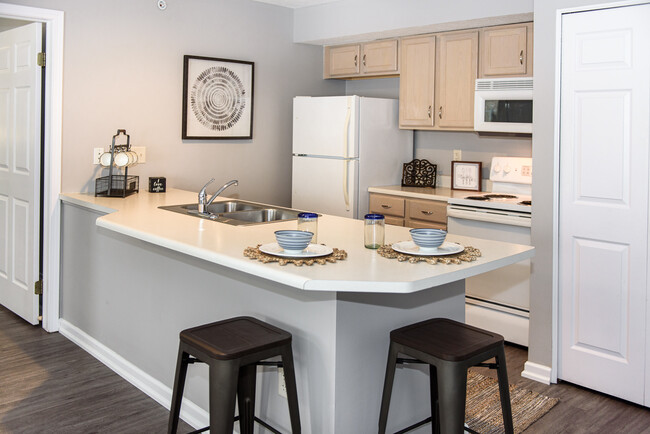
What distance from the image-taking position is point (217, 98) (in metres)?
4.77

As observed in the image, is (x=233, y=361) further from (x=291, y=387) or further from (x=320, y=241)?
(x=320, y=241)

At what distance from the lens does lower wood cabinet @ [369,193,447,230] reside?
438 centimetres

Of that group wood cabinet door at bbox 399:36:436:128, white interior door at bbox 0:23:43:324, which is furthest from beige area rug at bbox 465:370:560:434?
white interior door at bbox 0:23:43:324

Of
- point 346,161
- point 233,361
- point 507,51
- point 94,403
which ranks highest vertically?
point 507,51

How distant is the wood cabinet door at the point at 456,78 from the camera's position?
4.37 metres

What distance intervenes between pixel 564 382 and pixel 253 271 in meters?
2.12

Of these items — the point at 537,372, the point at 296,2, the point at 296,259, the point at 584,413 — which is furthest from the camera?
the point at 296,2

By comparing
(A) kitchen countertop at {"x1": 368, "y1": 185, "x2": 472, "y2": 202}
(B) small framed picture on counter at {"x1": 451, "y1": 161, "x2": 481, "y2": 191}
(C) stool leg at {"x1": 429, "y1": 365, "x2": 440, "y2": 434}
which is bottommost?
(C) stool leg at {"x1": 429, "y1": 365, "x2": 440, "y2": 434}

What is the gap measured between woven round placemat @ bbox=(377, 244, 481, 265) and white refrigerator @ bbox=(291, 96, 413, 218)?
2460mm

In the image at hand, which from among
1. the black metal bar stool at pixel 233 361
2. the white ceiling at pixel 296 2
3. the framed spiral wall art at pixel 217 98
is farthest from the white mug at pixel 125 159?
the black metal bar stool at pixel 233 361

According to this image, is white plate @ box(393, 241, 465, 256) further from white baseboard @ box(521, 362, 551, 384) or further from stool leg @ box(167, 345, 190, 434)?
white baseboard @ box(521, 362, 551, 384)

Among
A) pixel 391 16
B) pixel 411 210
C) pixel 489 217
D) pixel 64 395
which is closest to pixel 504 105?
pixel 489 217

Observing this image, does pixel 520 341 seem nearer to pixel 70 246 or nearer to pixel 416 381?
pixel 416 381

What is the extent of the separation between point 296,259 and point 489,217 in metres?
2.11
